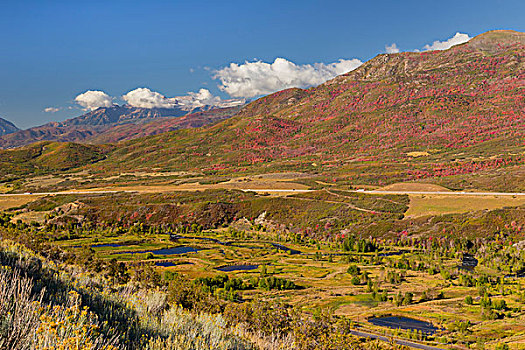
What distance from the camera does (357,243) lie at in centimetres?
7938

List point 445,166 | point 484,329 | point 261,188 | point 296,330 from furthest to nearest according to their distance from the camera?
point 445,166 < point 261,188 < point 484,329 < point 296,330

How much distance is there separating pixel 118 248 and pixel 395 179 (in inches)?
4336

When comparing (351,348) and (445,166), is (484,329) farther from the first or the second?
(445,166)

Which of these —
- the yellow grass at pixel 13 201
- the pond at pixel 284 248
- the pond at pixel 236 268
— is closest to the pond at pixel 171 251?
the pond at pixel 236 268

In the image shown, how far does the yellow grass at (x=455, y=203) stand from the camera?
83.3m

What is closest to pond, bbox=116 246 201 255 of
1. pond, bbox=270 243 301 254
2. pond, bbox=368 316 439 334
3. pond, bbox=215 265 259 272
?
pond, bbox=215 265 259 272

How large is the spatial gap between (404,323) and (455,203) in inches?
2384

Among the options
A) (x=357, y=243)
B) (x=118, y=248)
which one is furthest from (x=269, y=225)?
(x=118, y=248)

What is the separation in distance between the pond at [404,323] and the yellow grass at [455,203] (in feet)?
165

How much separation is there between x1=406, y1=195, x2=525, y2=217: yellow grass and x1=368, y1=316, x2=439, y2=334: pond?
165 feet

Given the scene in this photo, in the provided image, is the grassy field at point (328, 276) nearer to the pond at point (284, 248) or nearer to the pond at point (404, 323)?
the pond at point (404, 323)

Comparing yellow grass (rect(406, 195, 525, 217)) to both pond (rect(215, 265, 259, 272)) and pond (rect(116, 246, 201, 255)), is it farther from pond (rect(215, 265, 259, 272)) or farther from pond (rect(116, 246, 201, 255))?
pond (rect(116, 246, 201, 255))

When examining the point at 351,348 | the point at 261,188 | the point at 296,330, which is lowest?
the point at 351,348

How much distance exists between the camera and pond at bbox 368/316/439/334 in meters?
39.5
